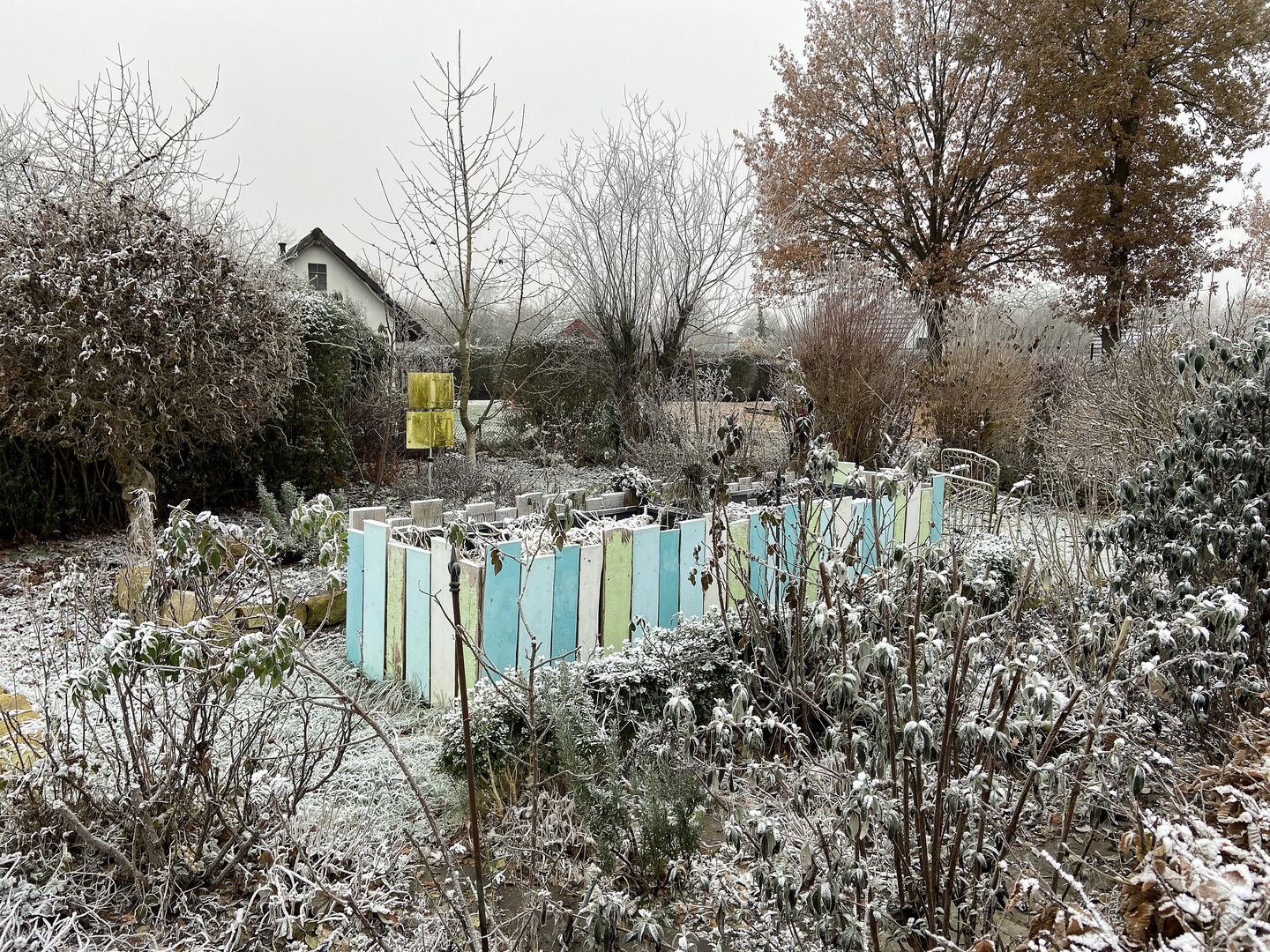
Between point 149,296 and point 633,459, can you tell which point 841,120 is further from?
point 149,296

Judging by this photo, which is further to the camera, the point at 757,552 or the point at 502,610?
the point at 757,552

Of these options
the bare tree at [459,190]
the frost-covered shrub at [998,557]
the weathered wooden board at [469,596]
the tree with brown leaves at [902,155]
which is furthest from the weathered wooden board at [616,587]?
the tree with brown leaves at [902,155]

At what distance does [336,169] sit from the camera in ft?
32.5

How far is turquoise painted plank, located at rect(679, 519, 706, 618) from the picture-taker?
13.1 ft

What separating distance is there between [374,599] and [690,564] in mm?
1564

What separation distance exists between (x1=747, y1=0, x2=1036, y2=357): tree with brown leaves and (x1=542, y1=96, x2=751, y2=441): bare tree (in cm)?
373

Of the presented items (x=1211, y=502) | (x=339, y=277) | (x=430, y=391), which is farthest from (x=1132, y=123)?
(x=339, y=277)

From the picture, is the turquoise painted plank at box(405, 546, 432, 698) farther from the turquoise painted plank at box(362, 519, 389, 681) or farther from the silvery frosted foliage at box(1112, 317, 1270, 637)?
the silvery frosted foliage at box(1112, 317, 1270, 637)

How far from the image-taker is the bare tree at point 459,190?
7.84 meters

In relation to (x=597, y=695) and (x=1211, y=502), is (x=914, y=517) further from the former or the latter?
(x=597, y=695)

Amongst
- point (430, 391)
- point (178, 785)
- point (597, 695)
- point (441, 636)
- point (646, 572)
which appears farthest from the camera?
point (430, 391)

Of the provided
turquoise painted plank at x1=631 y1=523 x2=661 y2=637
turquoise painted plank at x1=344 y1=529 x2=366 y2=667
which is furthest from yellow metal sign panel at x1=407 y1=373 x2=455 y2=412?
turquoise painted plank at x1=631 y1=523 x2=661 y2=637

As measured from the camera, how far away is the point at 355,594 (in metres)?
4.02

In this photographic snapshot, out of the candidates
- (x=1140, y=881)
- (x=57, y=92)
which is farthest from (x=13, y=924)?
(x=57, y=92)
